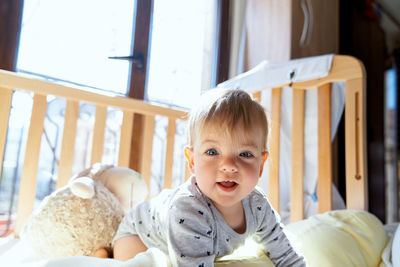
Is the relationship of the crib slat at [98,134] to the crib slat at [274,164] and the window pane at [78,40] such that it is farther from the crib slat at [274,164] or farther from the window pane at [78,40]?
the crib slat at [274,164]

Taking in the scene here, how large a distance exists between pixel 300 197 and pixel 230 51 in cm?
109

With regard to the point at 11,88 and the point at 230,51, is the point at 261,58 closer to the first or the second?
the point at 230,51

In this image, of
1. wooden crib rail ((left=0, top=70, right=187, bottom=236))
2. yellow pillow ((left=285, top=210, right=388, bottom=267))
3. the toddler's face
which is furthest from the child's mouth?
wooden crib rail ((left=0, top=70, right=187, bottom=236))

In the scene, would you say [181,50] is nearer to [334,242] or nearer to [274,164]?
[274,164]

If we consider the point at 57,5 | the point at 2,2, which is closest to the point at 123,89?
the point at 57,5

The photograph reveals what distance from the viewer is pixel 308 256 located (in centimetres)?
71

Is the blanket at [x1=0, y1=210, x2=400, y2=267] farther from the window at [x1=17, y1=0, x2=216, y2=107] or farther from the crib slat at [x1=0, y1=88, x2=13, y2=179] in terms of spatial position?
the window at [x1=17, y1=0, x2=216, y2=107]

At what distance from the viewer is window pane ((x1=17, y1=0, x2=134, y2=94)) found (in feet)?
Result: 3.93

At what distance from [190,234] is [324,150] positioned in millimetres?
722

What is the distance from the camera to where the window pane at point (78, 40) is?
47.1 inches

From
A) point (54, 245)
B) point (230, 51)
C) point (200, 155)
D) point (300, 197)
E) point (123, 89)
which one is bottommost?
point (54, 245)

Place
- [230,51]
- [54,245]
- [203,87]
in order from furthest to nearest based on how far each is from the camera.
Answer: [230,51]
[203,87]
[54,245]

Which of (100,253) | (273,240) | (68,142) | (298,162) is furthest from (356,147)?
(68,142)

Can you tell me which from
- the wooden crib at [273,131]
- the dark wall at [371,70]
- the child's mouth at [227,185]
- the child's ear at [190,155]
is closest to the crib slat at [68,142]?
the wooden crib at [273,131]
